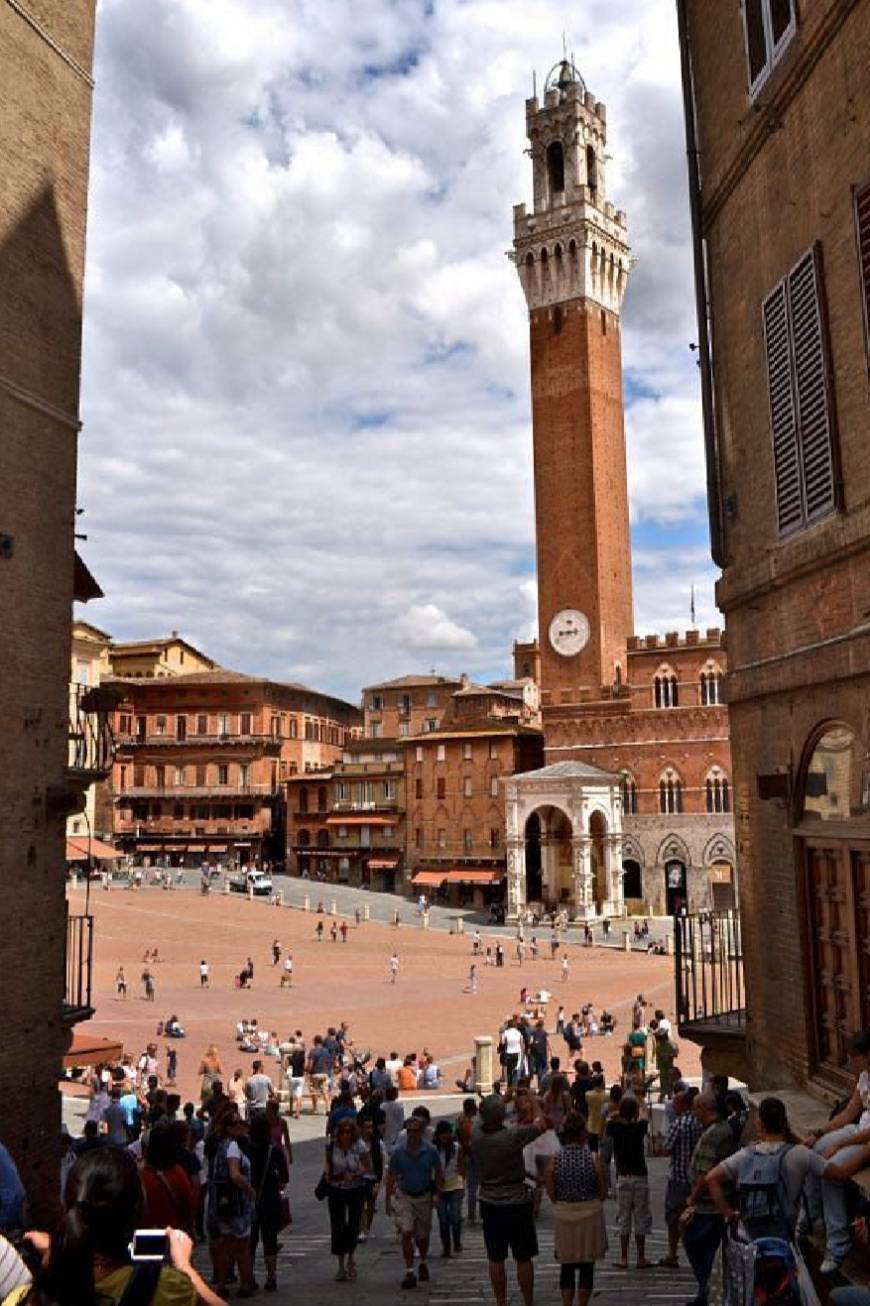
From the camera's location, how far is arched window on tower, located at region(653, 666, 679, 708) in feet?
183

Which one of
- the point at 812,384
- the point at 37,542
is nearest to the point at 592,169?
the point at 37,542

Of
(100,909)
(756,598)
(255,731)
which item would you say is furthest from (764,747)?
(255,731)

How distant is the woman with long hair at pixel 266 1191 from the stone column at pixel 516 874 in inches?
1821

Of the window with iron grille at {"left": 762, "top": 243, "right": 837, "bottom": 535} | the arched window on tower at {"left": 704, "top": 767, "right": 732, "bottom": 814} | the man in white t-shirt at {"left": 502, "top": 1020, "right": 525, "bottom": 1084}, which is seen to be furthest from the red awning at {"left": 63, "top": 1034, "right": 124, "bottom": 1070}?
the arched window on tower at {"left": 704, "top": 767, "right": 732, "bottom": 814}

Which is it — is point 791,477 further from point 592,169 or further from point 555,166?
point 592,169

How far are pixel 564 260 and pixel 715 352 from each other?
54.6m

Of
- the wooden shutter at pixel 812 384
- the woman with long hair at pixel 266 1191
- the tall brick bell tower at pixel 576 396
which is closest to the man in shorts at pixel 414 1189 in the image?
the woman with long hair at pixel 266 1191

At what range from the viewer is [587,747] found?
5703 centimetres

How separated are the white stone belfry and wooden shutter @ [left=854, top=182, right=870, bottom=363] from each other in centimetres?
4704

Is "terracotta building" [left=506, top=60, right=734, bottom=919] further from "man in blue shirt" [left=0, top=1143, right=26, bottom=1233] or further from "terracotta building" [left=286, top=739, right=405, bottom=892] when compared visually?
"man in blue shirt" [left=0, top=1143, right=26, bottom=1233]

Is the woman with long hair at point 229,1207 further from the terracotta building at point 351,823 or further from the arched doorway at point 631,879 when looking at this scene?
the terracotta building at point 351,823

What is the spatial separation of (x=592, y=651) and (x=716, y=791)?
9206 millimetres

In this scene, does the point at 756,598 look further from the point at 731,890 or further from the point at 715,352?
the point at 731,890

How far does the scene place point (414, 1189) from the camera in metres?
8.63
